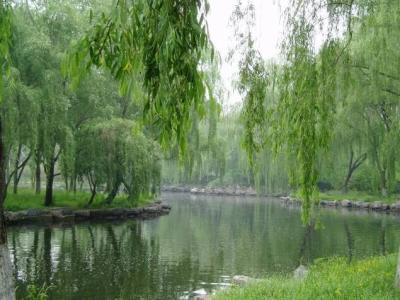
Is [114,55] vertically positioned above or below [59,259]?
above

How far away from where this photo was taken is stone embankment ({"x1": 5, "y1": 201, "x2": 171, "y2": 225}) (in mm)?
18875

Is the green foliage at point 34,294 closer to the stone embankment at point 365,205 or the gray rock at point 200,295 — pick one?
the gray rock at point 200,295

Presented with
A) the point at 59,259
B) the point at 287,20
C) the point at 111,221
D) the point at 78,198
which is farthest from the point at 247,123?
the point at 78,198

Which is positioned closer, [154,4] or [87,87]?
[154,4]

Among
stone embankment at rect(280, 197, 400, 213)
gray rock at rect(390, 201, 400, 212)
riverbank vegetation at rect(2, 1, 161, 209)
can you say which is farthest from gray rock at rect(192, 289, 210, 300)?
gray rock at rect(390, 201, 400, 212)

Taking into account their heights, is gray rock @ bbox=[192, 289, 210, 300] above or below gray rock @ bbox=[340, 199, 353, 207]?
below

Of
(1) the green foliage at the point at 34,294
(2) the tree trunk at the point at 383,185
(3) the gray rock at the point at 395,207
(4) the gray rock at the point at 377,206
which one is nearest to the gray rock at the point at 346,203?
(2) the tree trunk at the point at 383,185

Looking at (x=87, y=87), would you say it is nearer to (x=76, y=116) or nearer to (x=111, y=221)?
(x=76, y=116)

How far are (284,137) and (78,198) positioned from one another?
2009 cm

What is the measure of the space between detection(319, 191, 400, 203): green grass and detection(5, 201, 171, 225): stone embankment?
15551 millimetres

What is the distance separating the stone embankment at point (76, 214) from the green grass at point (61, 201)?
481mm

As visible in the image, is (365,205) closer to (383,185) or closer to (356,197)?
(383,185)

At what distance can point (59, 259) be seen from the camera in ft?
41.5

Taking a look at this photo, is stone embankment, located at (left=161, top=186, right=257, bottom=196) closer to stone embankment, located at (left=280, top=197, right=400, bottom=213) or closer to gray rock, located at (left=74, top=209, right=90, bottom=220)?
stone embankment, located at (left=280, top=197, right=400, bottom=213)
